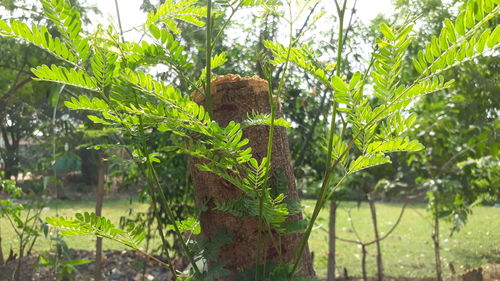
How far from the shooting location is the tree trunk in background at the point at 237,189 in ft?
4.11

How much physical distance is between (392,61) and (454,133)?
3084 mm

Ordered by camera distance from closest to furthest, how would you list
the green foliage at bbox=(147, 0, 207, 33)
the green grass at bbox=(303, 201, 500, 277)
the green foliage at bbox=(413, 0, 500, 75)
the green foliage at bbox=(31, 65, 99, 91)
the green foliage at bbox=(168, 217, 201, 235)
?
the green foliage at bbox=(413, 0, 500, 75), the green foliage at bbox=(31, 65, 99, 91), the green foliage at bbox=(147, 0, 207, 33), the green foliage at bbox=(168, 217, 201, 235), the green grass at bbox=(303, 201, 500, 277)

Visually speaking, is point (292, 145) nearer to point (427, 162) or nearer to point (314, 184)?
point (314, 184)

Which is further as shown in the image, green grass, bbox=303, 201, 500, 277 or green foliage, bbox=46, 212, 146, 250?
green grass, bbox=303, 201, 500, 277

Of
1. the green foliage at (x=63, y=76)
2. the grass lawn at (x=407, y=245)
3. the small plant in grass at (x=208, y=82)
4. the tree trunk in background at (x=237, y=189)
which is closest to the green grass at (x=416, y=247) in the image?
the grass lawn at (x=407, y=245)

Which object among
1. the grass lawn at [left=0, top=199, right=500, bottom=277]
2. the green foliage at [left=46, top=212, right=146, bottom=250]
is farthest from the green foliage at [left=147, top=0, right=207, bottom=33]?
the grass lawn at [left=0, top=199, right=500, bottom=277]

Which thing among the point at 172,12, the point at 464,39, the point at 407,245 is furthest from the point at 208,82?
the point at 407,245

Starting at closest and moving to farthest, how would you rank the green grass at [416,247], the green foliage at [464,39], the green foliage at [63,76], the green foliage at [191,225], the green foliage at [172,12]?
1. the green foliage at [464,39]
2. the green foliage at [63,76]
3. the green foliage at [172,12]
4. the green foliage at [191,225]
5. the green grass at [416,247]

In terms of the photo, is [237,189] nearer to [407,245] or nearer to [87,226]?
[87,226]

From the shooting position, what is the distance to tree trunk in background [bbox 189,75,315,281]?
49.3 inches

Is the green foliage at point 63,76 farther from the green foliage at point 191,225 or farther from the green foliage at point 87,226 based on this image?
the green foliage at point 191,225

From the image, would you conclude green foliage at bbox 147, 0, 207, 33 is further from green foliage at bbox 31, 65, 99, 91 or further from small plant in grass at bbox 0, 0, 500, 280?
green foliage at bbox 31, 65, 99, 91

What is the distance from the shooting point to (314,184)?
10.1 ft

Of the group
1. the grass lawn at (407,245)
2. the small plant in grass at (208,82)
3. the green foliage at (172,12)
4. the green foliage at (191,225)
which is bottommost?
the grass lawn at (407,245)
